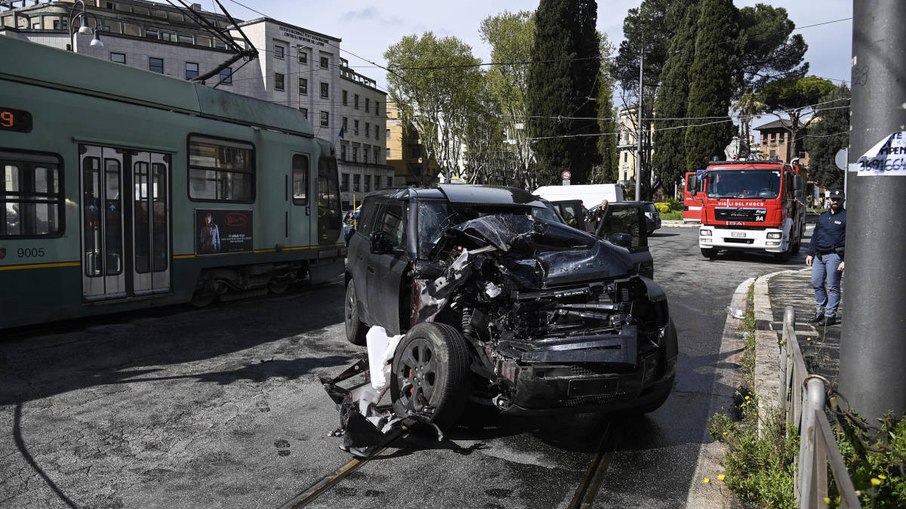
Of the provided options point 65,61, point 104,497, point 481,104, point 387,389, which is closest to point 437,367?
point 387,389

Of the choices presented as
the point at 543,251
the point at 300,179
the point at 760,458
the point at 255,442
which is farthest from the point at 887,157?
the point at 300,179

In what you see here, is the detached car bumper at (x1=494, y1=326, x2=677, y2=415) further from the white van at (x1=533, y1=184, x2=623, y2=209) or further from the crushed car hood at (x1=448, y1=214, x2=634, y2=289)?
the white van at (x1=533, y1=184, x2=623, y2=209)

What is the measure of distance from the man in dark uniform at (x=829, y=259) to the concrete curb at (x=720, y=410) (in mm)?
1156

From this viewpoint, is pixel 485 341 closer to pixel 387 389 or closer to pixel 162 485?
pixel 387 389

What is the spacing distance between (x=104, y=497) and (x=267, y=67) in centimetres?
5009

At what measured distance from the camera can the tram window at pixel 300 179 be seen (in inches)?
484

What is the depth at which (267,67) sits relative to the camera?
49719 millimetres

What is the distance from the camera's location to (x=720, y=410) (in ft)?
18.3

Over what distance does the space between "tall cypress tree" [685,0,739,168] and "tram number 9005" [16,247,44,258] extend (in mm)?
41876

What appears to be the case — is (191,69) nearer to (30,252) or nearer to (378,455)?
(30,252)

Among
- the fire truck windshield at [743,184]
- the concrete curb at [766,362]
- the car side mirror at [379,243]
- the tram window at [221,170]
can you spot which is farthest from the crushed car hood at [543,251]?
the fire truck windshield at [743,184]

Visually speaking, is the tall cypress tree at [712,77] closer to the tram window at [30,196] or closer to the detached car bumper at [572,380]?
the tram window at [30,196]

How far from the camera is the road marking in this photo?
3.77 m

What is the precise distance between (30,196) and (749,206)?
17.2m
